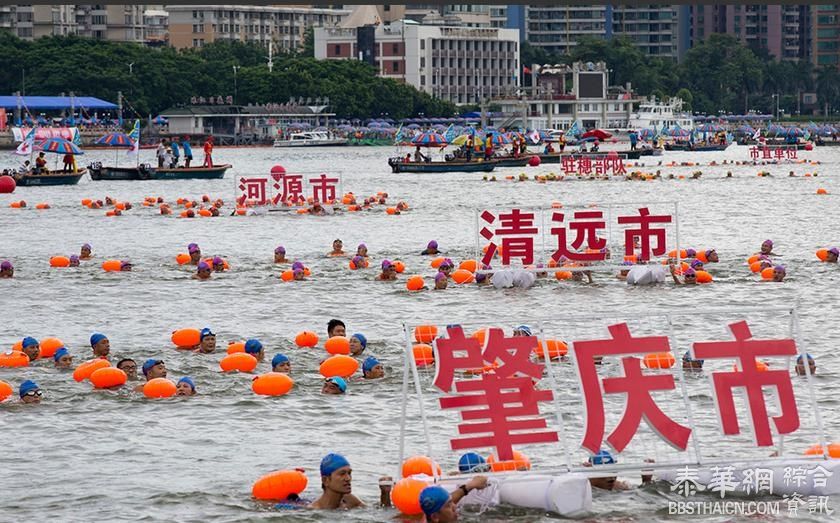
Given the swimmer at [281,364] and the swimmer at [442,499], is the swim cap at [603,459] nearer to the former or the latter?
the swimmer at [442,499]

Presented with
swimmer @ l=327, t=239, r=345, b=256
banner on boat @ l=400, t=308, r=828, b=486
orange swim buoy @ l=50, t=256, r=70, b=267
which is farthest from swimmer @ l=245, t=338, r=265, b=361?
orange swim buoy @ l=50, t=256, r=70, b=267

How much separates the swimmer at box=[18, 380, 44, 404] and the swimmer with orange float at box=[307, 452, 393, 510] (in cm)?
635

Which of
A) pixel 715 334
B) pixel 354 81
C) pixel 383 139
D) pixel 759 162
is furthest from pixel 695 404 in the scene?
pixel 354 81

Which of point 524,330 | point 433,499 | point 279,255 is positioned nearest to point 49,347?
point 524,330

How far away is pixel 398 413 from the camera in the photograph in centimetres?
1870

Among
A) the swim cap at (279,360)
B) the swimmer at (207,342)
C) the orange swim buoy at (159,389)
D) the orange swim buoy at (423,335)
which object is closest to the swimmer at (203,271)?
the swimmer at (207,342)

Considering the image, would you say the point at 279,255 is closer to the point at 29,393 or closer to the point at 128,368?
the point at 128,368

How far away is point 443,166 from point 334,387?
68763mm

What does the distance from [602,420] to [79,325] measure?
1541 centimetres

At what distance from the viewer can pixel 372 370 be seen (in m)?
20.7

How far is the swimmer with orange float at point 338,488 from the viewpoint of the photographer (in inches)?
545

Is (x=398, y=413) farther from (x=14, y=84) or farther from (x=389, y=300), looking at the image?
(x=14, y=84)

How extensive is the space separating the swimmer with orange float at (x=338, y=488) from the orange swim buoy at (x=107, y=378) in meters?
6.71

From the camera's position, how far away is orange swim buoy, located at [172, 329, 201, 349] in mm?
23531
